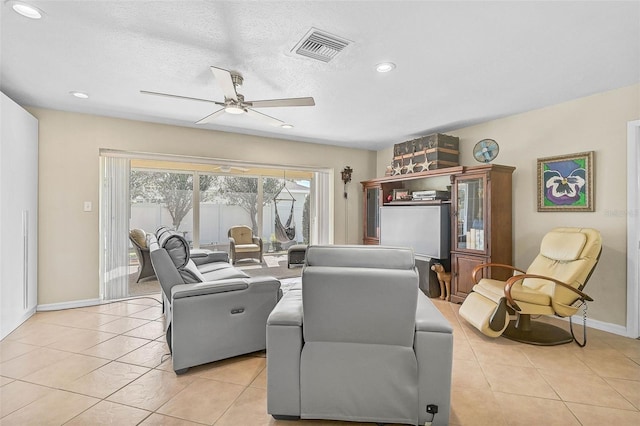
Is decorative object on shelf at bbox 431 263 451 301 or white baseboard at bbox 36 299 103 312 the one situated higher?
decorative object on shelf at bbox 431 263 451 301

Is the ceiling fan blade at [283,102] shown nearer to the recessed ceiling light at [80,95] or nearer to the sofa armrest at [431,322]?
the sofa armrest at [431,322]

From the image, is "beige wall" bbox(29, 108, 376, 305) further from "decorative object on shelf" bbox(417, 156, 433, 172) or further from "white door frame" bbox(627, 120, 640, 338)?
"white door frame" bbox(627, 120, 640, 338)

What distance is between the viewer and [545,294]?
272 cm

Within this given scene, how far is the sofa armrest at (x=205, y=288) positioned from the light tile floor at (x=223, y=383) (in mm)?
561

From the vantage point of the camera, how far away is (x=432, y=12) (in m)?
1.82

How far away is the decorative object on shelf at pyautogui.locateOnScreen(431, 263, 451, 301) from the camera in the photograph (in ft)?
13.4

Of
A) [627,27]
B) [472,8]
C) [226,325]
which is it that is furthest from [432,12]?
[226,325]

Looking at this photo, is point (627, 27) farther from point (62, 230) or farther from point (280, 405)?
point (62, 230)

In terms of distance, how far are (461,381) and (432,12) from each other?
2353 mm

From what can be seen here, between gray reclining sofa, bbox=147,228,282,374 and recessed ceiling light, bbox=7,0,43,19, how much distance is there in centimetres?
155

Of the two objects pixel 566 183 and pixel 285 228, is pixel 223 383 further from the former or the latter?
pixel 285 228

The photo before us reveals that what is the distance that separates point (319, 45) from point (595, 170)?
9.77ft

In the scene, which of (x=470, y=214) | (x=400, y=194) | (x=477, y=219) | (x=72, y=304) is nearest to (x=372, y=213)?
(x=400, y=194)

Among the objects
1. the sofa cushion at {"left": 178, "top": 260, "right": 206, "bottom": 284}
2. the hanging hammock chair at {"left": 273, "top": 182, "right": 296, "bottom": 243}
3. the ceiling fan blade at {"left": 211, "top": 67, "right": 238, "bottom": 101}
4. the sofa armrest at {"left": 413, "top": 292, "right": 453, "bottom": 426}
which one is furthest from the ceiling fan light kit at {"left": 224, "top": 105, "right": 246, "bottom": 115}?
the hanging hammock chair at {"left": 273, "top": 182, "right": 296, "bottom": 243}
